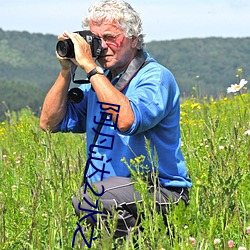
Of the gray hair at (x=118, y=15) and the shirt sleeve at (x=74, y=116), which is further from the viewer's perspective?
the shirt sleeve at (x=74, y=116)

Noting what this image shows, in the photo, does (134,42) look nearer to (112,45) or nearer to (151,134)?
(112,45)

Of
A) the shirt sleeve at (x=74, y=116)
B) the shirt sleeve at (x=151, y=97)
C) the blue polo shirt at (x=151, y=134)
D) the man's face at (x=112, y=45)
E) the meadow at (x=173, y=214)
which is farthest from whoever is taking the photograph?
the shirt sleeve at (x=74, y=116)

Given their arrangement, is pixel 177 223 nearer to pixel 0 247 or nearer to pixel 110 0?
pixel 0 247

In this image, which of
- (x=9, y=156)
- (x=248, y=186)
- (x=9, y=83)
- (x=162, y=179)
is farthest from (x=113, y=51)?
(x=9, y=83)

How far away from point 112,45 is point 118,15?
0.50 feet

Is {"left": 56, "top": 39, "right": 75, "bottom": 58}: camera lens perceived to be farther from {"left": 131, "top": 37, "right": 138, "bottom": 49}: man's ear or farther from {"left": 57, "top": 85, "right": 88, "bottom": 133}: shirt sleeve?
{"left": 57, "top": 85, "right": 88, "bottom": 133}: shirt sleeve

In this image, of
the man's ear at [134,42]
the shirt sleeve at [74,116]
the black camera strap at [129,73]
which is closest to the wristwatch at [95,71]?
the black camera strap at [129,73]

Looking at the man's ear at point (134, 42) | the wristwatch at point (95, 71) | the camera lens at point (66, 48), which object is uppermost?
the man's ear at point (134, 42)

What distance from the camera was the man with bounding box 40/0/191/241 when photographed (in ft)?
10.4

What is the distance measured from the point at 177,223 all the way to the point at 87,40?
1.29 m

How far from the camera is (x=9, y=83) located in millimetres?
143375

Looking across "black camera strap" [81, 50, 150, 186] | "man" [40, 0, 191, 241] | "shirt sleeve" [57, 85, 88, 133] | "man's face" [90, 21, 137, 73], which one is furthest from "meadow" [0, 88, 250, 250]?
"man's face" [90, 21, 137, 73]

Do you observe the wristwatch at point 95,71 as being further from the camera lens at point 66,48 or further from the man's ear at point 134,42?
the man's ear at point 134,42

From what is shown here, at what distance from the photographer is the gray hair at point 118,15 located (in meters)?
3.44
